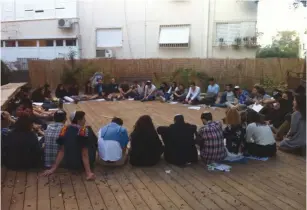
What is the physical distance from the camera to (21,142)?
15.6 feet

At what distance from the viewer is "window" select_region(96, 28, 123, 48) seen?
66.7 feet

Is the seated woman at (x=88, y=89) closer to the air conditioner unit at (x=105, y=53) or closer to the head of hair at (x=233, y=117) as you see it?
the air conditioner unit at (x=105, y=53)

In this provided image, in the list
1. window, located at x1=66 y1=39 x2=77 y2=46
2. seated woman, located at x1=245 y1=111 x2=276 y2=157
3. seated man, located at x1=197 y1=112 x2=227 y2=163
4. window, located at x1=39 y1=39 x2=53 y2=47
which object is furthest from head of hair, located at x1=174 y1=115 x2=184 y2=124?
window, located at x1=39 y1=39 x2=53 y2=47

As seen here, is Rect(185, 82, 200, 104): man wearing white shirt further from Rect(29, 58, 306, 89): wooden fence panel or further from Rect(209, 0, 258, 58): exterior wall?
Rect(209, 0, 258, 58): exterior wall

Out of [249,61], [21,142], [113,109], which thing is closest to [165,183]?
[21,142]

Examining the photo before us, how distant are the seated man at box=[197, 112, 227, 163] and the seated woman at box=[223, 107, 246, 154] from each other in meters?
0.34

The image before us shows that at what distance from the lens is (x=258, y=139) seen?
5.54 m

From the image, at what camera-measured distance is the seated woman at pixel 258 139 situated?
218 inches

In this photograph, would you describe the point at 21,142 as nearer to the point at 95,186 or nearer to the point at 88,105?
the point at 95,186

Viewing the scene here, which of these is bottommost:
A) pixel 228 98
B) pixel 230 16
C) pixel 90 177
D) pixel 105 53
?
pixel 90 177

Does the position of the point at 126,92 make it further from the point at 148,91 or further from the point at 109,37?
the point at 109,37

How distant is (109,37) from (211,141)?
53.6 ft

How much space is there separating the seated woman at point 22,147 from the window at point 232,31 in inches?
643

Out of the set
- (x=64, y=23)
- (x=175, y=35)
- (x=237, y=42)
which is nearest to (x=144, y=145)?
(x=175, y=35)
